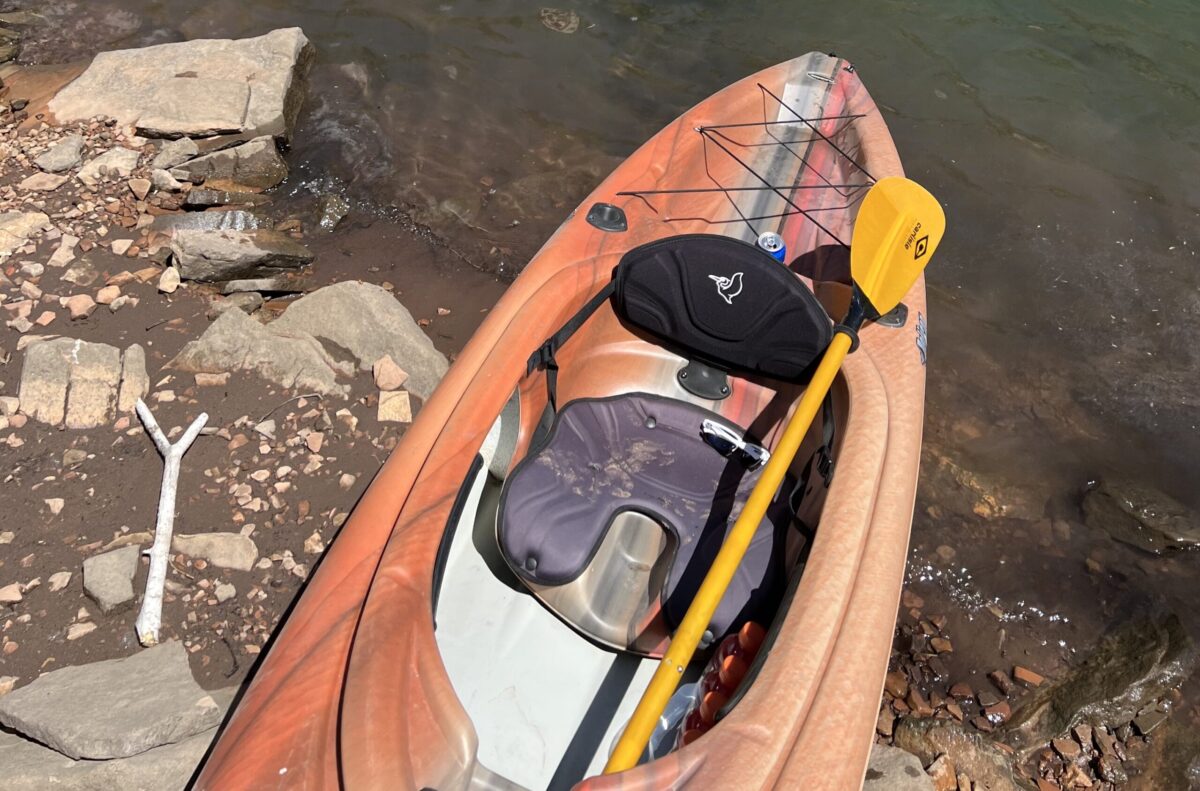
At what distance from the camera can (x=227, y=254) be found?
3857 millimetres

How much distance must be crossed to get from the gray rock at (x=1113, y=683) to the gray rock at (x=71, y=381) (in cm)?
357

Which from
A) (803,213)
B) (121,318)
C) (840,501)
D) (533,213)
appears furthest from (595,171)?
(840,501)

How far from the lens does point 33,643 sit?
8.49ft

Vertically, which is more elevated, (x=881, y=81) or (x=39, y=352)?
(x=881, y=81)

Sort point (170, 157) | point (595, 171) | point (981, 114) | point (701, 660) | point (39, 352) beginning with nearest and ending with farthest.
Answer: point (701, 660), point (39, 352), point (170, 157), point (595, 171), point (981, 114)

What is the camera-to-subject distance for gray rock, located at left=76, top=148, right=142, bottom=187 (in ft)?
14.1

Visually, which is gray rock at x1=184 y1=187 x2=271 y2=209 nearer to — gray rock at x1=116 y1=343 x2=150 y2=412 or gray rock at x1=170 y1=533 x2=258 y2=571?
gray rock at x1=116 y1=343 x2=150 y2=412

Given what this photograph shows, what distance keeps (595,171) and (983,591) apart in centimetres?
328

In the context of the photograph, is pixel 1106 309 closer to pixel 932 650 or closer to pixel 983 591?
pixel 983 591

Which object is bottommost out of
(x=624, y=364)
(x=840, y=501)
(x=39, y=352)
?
(x=39, y=352)

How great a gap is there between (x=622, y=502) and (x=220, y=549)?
55.5 inches

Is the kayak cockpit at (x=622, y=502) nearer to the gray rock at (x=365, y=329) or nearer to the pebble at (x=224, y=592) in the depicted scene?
the pebble at (x=224, y=592)

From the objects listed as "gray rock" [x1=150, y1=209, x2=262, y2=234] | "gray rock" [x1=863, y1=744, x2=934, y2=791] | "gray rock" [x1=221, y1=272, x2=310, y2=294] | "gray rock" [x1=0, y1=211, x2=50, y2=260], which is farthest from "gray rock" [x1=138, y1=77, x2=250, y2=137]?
"gray rock" [x1=863, y1=744, x2=934, y2=791]

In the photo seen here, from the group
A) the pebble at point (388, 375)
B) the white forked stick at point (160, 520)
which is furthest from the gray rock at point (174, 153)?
the pebble at point (388, 375)
